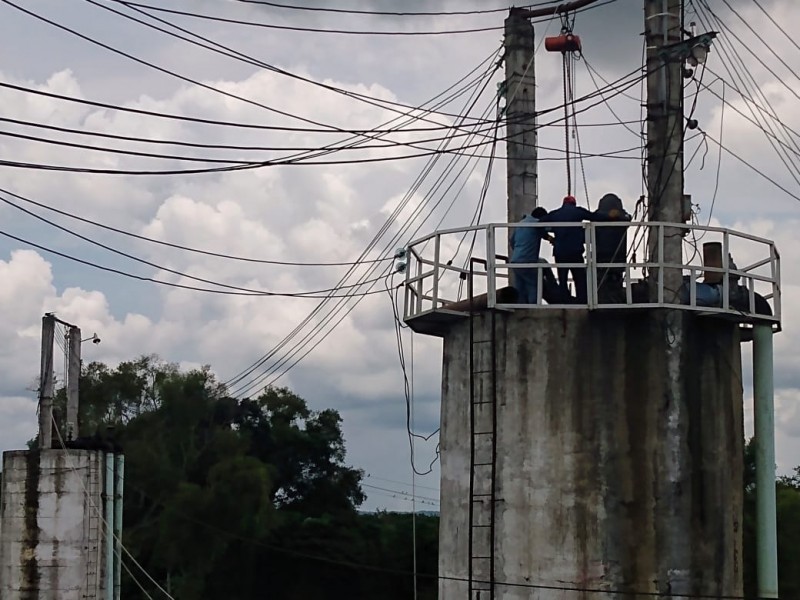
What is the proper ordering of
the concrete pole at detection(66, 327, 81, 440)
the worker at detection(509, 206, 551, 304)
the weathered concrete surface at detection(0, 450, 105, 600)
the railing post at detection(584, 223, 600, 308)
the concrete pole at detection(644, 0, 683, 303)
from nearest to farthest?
1. the railing post at detection(584, 223, 600, 308)
2. the worker at detection(509, 206, 551, 304)
3. the concrete pole at detection(644, 0, 683, 303)
4. the weathered concrete surface at detection(0, 450, 105, 600)
5. the concrete pole at detection(66, 327, 81, 440)

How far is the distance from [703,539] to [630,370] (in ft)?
8.57

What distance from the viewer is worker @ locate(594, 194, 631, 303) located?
18.9m

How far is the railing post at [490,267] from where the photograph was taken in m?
19.0

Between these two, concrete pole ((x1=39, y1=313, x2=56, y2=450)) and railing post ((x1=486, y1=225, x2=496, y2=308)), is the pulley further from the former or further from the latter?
concrete pole ((x1=39, y1=313, x2=56, y2=450))

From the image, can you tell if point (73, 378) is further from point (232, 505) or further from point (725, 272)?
point (232, 505)

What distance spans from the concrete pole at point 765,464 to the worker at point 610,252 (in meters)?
2.65

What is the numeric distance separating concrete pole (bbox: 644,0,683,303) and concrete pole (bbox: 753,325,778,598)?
Answer: 2.14m

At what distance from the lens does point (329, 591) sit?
206 feet

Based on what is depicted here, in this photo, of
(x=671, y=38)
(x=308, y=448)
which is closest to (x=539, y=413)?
(x=671, y=38)


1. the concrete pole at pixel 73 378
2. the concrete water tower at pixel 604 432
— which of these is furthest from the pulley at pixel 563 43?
the concrete pole at pixel 73 378

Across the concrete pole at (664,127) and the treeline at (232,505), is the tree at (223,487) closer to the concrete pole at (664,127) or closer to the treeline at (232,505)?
the treeline at (232,505)

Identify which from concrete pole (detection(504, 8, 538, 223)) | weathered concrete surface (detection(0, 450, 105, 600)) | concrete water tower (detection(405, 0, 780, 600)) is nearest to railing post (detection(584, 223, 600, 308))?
concrete water tower (detection(405, 0, 780, 600))

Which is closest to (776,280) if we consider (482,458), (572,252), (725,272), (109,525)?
(725,272)

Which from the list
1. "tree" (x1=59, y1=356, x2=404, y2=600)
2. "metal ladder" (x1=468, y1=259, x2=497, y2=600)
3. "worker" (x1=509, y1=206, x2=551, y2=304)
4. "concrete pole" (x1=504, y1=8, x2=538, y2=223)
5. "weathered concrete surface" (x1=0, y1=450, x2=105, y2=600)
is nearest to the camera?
"metal ladder" (x1=468, y1=259, x2=497, y2=600)
